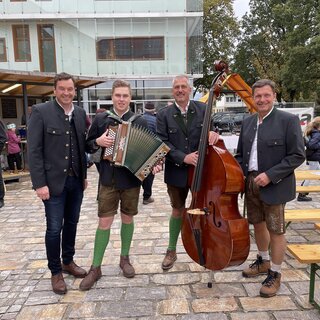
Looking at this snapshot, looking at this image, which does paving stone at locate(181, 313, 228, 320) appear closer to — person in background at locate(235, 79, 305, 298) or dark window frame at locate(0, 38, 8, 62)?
person in background at locate(235, 79, 305, 298)

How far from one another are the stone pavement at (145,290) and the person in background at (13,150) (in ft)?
16.7

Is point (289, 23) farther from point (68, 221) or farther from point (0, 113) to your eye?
point (68, 221)

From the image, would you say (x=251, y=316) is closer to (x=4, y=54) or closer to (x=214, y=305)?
(x=214, y=305)

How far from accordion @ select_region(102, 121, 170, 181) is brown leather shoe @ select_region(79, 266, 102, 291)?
3.69 feet

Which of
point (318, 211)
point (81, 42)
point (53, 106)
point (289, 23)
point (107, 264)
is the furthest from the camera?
point (289, 23)

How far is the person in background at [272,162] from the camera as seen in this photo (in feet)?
9.86

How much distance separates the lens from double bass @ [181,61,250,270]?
2.89 m

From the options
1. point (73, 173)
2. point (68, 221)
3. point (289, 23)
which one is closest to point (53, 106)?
point (73, 173)

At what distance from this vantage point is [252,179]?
3.30 m

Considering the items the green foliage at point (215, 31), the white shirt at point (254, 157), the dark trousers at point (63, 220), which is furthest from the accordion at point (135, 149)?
the green foliage at point (215, 31)

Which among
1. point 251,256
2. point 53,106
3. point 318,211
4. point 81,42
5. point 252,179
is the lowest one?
point 251,256

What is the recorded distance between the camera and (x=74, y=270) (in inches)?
145

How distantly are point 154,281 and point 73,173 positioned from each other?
1397 mm

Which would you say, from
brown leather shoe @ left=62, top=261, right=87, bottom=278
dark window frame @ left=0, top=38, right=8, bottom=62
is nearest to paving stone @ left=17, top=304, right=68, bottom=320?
brown leather shoe @ left=62, top=261, right=87, bottom=278
